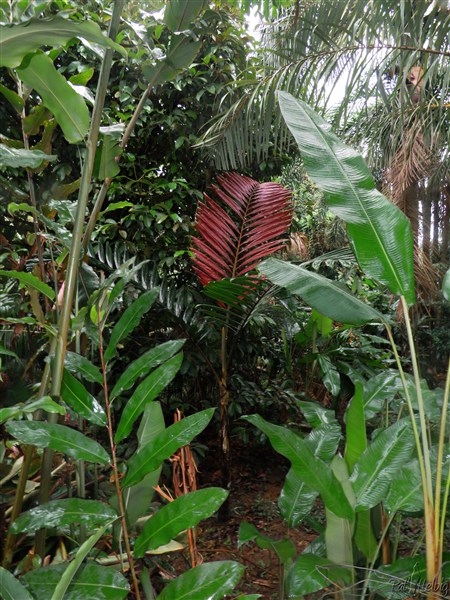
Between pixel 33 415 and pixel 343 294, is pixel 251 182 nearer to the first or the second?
pixel 343 294

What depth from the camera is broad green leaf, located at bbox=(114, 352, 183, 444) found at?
0.85 metres

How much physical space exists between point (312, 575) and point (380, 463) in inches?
9.7

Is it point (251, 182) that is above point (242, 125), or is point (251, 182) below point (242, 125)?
below

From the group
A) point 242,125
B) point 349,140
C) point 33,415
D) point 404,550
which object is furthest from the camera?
point 349,140

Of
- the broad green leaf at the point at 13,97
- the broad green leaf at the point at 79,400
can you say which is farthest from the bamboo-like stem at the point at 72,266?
the broad green leaf at the point at 13,97

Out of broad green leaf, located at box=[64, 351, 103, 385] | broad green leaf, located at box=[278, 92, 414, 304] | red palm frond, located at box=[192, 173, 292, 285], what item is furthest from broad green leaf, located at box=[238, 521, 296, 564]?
red palm frond, located at box=[192, 173, 292, 285]

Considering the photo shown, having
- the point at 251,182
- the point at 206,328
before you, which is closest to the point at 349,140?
the point at 251,182

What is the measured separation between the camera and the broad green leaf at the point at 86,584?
2.20 feet

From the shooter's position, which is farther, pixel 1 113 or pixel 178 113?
pixel 178 113

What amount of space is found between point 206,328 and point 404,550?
4.06ft

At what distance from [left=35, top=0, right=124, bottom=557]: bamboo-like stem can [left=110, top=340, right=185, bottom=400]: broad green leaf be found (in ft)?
0.40

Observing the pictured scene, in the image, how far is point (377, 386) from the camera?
1199 mm

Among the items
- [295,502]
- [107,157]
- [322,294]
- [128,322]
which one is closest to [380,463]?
[295,502]

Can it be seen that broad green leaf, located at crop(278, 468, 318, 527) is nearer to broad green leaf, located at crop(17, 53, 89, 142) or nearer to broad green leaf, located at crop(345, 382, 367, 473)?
broad green leaf, located at crop(345, 382, 367, 473)
